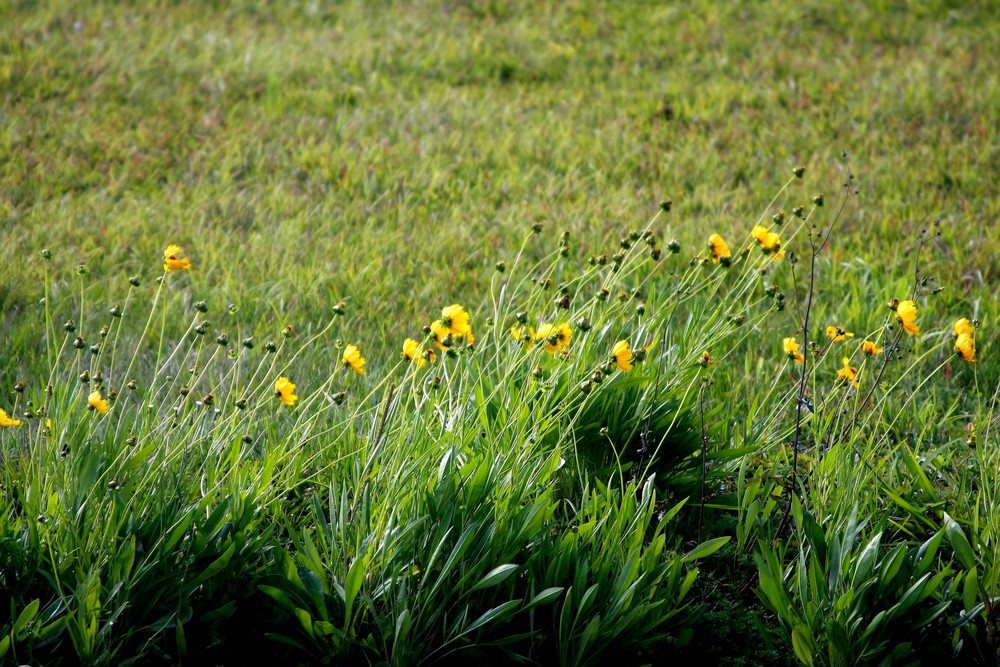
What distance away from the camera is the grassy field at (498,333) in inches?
82.3

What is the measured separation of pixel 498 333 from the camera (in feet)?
8.66

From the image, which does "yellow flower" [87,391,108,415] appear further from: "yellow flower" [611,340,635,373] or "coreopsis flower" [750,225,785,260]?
"coreopsis flower" [750,225,785,260]

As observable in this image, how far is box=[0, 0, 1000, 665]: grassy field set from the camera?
209cm

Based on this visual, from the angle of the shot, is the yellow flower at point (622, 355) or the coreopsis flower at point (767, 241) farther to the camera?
the coreopsis flower at point (767, 241)

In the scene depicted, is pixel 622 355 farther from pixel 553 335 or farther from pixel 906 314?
pixel 906 314

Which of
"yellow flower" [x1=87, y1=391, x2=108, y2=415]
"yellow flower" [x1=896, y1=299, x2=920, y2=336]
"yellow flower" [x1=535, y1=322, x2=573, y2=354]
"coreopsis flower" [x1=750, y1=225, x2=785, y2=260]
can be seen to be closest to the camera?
"yellow flower" [x1=87, y1=391, x2=108, y2=415]

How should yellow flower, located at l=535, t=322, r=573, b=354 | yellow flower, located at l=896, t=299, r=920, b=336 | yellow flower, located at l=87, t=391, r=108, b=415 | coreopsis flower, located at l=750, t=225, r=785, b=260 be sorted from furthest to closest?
coreopsis flower, located at l=750, t=225, r=785, b=260 → yellow flower, located at l=896, t=299, r=920, b=336 → yellow flower, located at l=535, t=322, r=573, b=354 → yellow flower, located at l=87, t=391, r=108, b=415

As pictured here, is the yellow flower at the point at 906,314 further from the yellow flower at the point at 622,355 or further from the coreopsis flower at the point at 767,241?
the yellow flower at the point at 622,355

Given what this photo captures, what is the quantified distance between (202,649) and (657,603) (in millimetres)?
988

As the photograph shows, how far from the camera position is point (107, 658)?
191 centimetres

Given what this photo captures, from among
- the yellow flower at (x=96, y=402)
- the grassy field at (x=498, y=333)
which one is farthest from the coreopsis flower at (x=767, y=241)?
the yellow flower at (x=96, y=402)

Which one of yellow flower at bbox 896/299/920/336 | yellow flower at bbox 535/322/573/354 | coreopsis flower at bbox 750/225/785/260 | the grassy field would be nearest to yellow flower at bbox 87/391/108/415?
the grassy field

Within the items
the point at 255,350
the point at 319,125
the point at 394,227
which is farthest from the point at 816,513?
the point at 319,125

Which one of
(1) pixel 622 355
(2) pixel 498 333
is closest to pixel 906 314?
(1) pixel 622 355
